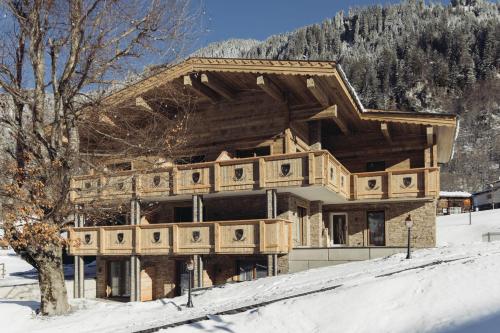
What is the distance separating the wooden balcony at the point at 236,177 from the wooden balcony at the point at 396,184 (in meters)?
0.56

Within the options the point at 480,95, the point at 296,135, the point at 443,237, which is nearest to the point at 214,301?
the point at 296,135

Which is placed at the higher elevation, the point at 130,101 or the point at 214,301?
the point at 130,101

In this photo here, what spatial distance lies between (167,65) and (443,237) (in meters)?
19.2

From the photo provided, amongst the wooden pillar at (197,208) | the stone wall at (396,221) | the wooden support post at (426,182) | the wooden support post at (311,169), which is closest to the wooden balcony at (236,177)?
the wooden support post at (311,169)

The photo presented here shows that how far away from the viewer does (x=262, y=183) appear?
17.2 metres

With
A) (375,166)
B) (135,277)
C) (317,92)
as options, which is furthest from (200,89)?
(375,166)

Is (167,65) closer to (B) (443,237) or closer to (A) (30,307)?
(A) (30,307)

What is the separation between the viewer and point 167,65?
49.7ft

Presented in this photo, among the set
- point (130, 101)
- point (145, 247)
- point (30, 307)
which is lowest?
point (30, 307)

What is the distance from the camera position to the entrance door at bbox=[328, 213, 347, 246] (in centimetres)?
2186

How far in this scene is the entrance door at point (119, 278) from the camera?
22.2 meters

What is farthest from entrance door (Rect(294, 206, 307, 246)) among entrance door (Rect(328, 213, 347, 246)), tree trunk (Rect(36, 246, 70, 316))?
tree trunk (Rect(36, 246, 70, 316))

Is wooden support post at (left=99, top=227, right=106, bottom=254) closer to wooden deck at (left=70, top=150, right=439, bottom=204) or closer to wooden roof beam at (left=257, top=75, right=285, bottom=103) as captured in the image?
wooden deck at (left=70, top=150, right=439, bottom=204)

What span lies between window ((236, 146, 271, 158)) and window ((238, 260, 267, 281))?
4204 millimetres
